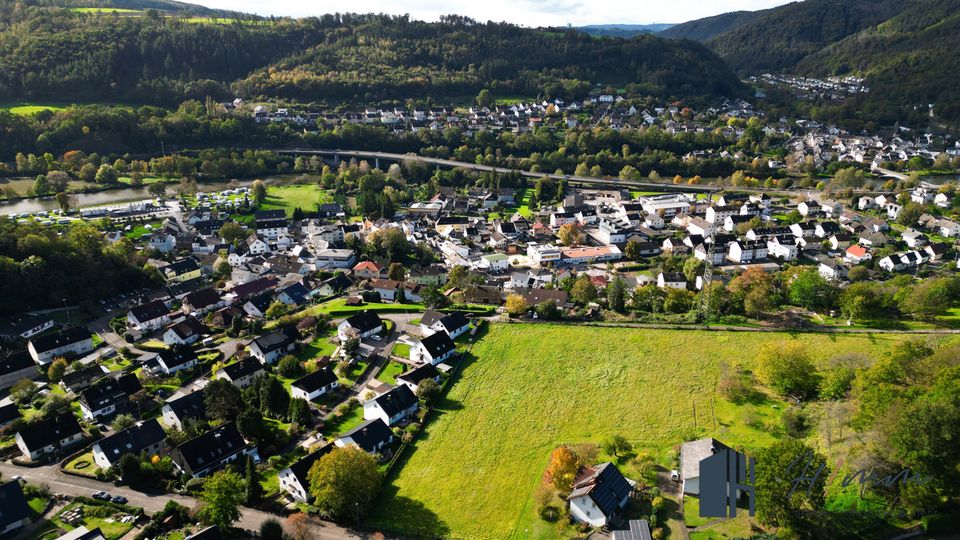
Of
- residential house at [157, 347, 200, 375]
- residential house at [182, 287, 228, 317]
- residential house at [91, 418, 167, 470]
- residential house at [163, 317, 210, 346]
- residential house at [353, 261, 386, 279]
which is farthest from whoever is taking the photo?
residential house at [353, 261, 386, 279]

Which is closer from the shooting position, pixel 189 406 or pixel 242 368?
pixel 189 406

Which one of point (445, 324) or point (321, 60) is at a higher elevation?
point (321, 60)

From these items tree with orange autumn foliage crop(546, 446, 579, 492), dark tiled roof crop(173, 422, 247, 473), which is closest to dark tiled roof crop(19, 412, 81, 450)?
dark tiled roof crop(173, 422, 247, 473)

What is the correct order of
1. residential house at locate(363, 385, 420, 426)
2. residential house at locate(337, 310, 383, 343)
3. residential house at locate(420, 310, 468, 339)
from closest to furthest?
residential house at locate(363, 385, 420, 426), residential house at locate(337, 310, 383, 343), residential house at locate(420, 310, 468, 339)

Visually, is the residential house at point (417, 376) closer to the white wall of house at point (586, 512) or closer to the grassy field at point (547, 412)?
the grassy field at point (547, 412)

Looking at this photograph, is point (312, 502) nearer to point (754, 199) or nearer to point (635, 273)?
point (635, 273)

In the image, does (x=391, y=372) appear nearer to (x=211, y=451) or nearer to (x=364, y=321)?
(x=364, y=321)

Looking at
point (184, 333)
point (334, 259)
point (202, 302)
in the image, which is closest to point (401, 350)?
point (184, 333)

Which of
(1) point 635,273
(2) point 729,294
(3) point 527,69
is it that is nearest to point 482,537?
(2) point 729,294

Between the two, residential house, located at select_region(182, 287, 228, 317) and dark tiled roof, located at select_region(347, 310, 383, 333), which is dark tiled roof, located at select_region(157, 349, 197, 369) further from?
dark tiled roof, located at select_region(347, 310, 383, 333)
